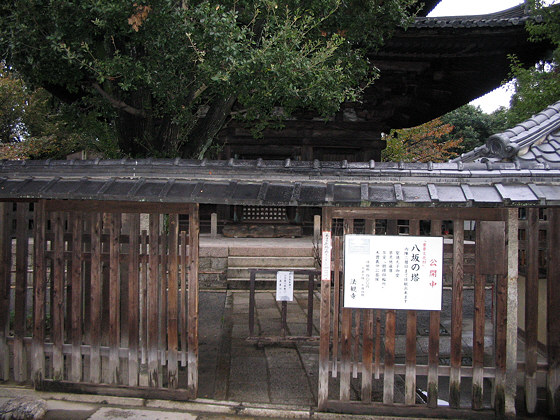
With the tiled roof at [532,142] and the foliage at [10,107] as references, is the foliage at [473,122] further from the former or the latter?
the tiled roof at [532,142]

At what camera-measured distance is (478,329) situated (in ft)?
14.3

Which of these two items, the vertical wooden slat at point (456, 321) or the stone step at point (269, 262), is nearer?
the vertical wooden slat at point (456, 321)

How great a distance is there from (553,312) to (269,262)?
7341 mm

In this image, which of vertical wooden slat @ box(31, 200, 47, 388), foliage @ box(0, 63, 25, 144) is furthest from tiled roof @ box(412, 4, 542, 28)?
foliage @ box(0, 63, 25, 144)

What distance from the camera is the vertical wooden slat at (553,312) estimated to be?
14.7 ft

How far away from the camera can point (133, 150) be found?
21.7 ft

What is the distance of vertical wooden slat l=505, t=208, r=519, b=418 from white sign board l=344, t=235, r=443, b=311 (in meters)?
0.75

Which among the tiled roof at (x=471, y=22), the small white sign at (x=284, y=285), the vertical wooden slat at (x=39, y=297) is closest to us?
the vertical wooden slat at (x=39, y=297)

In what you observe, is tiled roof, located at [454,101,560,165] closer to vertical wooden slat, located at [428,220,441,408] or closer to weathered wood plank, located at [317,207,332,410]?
vertical wooden slat, located at [428,220,441,408]

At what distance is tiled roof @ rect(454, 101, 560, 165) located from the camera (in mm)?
4270

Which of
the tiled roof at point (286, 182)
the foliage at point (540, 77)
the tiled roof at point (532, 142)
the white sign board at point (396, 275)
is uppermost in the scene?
the foliage at point (540, 77)

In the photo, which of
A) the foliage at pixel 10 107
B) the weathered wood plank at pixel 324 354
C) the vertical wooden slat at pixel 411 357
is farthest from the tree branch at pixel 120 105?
the foliage at pixel 10 107

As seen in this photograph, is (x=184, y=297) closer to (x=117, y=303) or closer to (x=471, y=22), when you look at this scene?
(x=117, y=303)

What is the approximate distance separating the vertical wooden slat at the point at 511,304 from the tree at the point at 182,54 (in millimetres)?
2997
